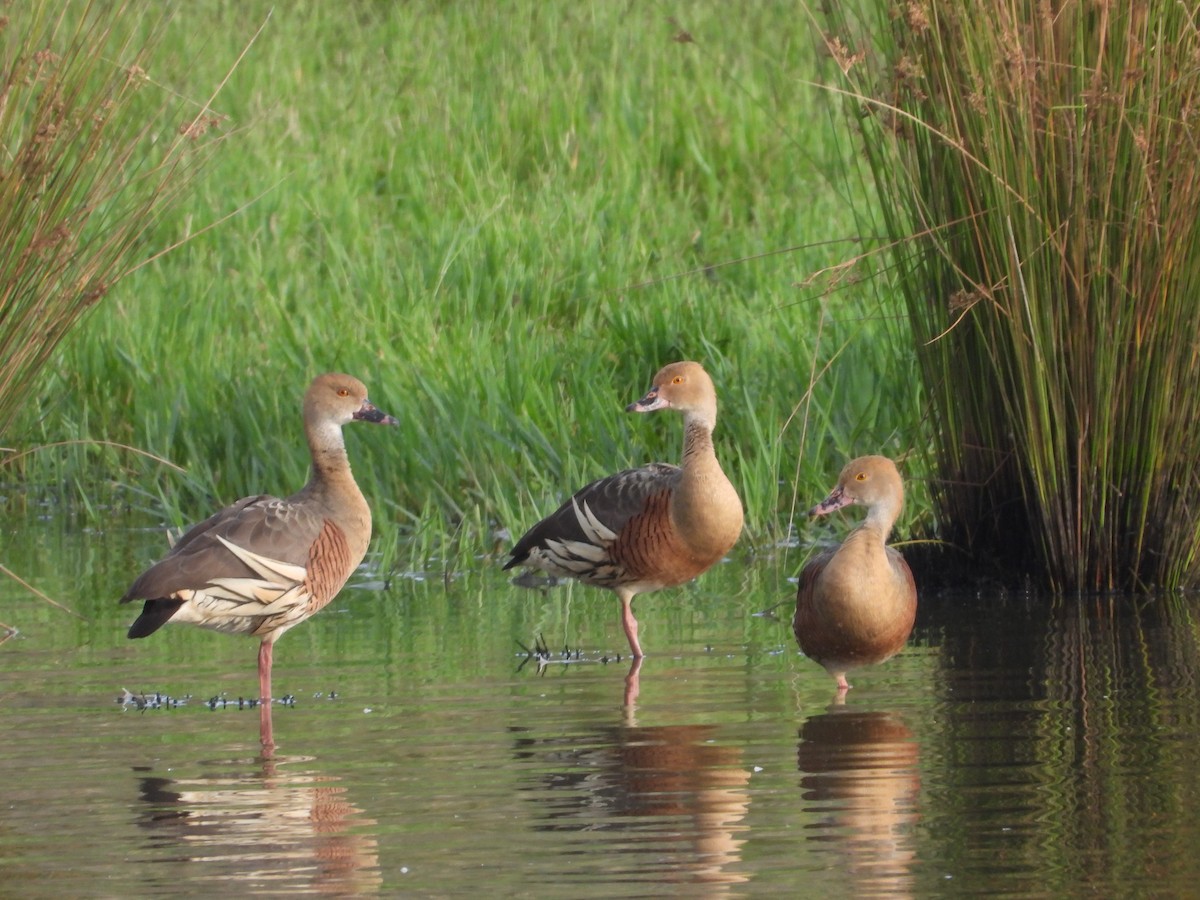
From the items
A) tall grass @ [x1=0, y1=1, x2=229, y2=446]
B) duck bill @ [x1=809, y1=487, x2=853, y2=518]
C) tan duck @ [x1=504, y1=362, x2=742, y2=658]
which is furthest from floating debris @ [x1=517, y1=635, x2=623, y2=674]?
tall grass @ [x1=0, y1=1, x2=229, y2=446]

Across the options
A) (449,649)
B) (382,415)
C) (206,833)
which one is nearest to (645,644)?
(449,649)

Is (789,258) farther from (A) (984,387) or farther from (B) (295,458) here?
(A) (984,387)

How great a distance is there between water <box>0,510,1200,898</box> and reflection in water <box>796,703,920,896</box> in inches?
0.5

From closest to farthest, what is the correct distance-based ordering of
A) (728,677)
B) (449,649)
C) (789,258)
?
(728,677)
(449,649)
(789,258)

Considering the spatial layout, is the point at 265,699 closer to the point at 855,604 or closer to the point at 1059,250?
the point at 855,604

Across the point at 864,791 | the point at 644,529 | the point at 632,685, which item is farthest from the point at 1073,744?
the point at 644,529

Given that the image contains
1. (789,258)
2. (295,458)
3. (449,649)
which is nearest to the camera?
(449,649)

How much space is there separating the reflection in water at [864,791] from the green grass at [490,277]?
1551 millimetres

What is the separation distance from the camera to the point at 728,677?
7.25 m

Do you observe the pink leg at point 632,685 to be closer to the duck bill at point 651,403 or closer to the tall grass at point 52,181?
the duck bill at point 651,403

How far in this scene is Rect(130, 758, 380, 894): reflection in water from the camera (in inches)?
200

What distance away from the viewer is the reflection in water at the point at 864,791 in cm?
504

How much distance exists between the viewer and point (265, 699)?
7.14 m

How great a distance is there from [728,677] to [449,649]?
1102mm
